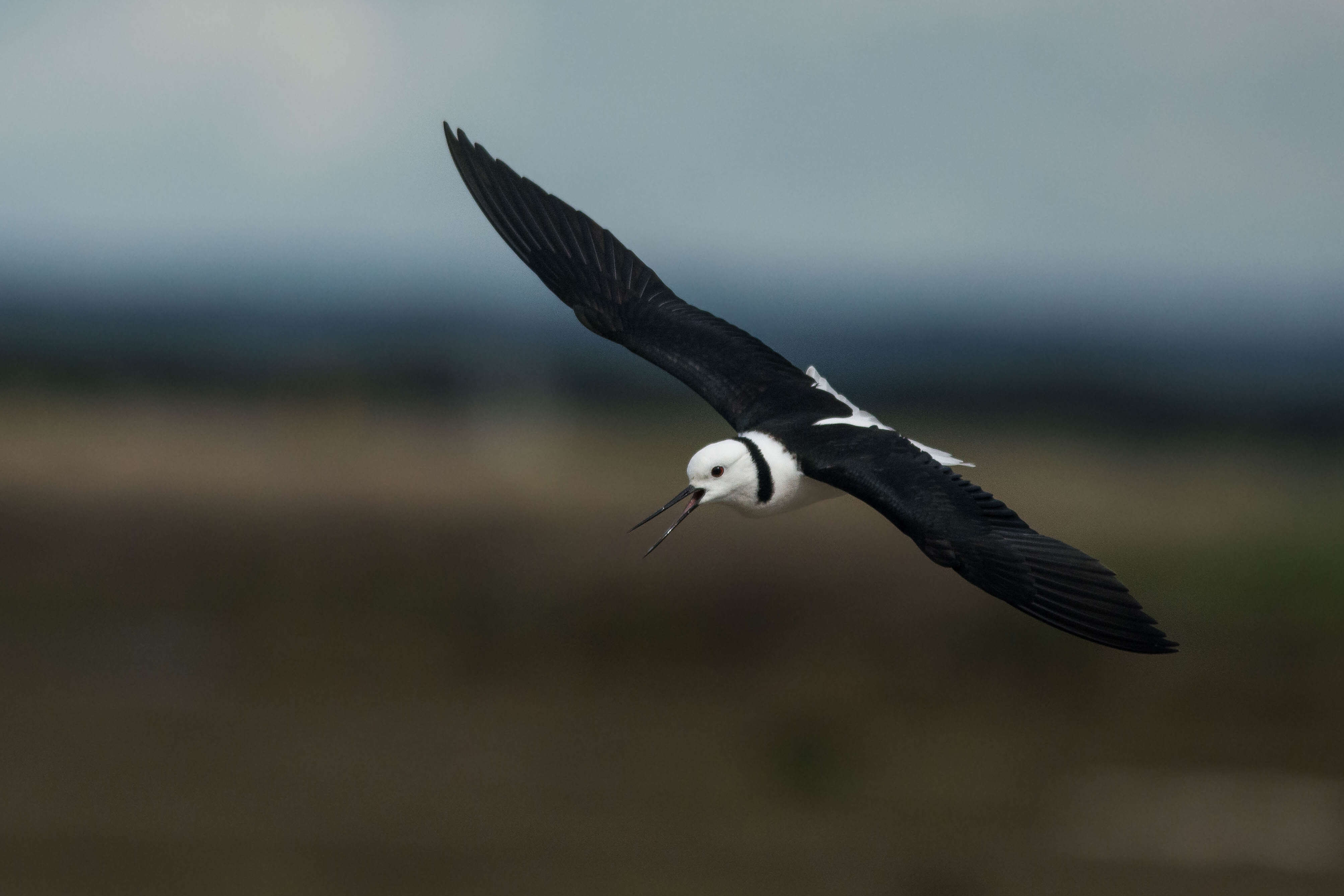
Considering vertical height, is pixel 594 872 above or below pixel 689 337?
below

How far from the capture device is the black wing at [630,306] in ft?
33.5

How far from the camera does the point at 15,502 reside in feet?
121

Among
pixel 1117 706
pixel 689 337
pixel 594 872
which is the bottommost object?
pixel 594 872

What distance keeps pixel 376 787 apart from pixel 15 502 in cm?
1163

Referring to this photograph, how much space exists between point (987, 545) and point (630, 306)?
3534mm

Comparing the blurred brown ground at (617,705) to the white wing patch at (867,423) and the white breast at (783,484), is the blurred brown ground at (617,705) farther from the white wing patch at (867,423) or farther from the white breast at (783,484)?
the white breast at (783,484)

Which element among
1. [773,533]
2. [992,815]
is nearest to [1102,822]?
[992,815]

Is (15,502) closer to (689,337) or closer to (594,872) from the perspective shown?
(594,872)

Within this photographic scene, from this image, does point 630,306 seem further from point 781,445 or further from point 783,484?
point 783,484

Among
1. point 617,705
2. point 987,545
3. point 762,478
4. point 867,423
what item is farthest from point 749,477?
point 617,705

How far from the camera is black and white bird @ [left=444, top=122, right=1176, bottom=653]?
8148mm

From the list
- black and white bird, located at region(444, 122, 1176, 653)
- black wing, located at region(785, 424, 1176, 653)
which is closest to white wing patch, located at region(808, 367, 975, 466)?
black and white bird, located at region(444, 122, 1176, 653)

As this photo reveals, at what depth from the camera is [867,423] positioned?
972cm

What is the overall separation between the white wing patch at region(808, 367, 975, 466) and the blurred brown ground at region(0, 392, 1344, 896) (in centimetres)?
2127
